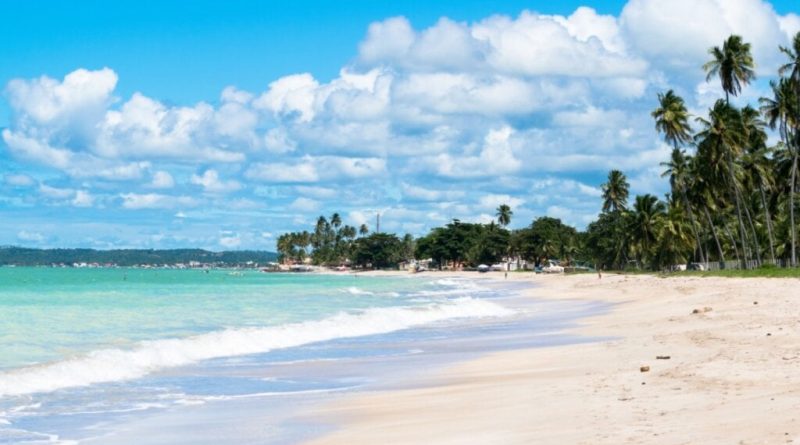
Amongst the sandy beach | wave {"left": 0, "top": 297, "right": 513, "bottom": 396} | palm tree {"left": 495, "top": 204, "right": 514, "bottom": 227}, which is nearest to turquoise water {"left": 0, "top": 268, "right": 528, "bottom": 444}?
wave {"left": 0, "top": 297, "right": 513, "bottom": 396}

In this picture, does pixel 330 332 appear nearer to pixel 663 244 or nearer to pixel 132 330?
pixel 132 330

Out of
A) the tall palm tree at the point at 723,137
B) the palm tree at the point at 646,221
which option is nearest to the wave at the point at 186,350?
the tall palm tree at the point at 723,137

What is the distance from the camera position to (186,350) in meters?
21.6

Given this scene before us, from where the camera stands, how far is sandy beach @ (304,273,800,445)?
27.9 ft

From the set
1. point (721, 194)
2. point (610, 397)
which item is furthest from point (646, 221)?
point (610, 397)

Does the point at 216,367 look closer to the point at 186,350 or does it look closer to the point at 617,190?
the point at 186,350

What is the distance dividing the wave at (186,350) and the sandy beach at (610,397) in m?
6.29

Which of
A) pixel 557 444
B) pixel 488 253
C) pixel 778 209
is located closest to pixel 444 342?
pixel 557 444

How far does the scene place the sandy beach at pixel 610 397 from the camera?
8500 mm

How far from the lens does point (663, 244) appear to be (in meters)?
92.0

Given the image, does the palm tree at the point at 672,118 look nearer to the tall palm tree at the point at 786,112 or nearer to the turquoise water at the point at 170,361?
the tall palm tree at the point at 786,112

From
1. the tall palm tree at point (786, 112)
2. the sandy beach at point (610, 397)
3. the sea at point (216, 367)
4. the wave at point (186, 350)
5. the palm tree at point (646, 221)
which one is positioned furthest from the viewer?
the palm tree at point (646, 221)

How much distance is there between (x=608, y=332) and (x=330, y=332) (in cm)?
862

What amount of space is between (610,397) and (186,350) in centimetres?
1322
